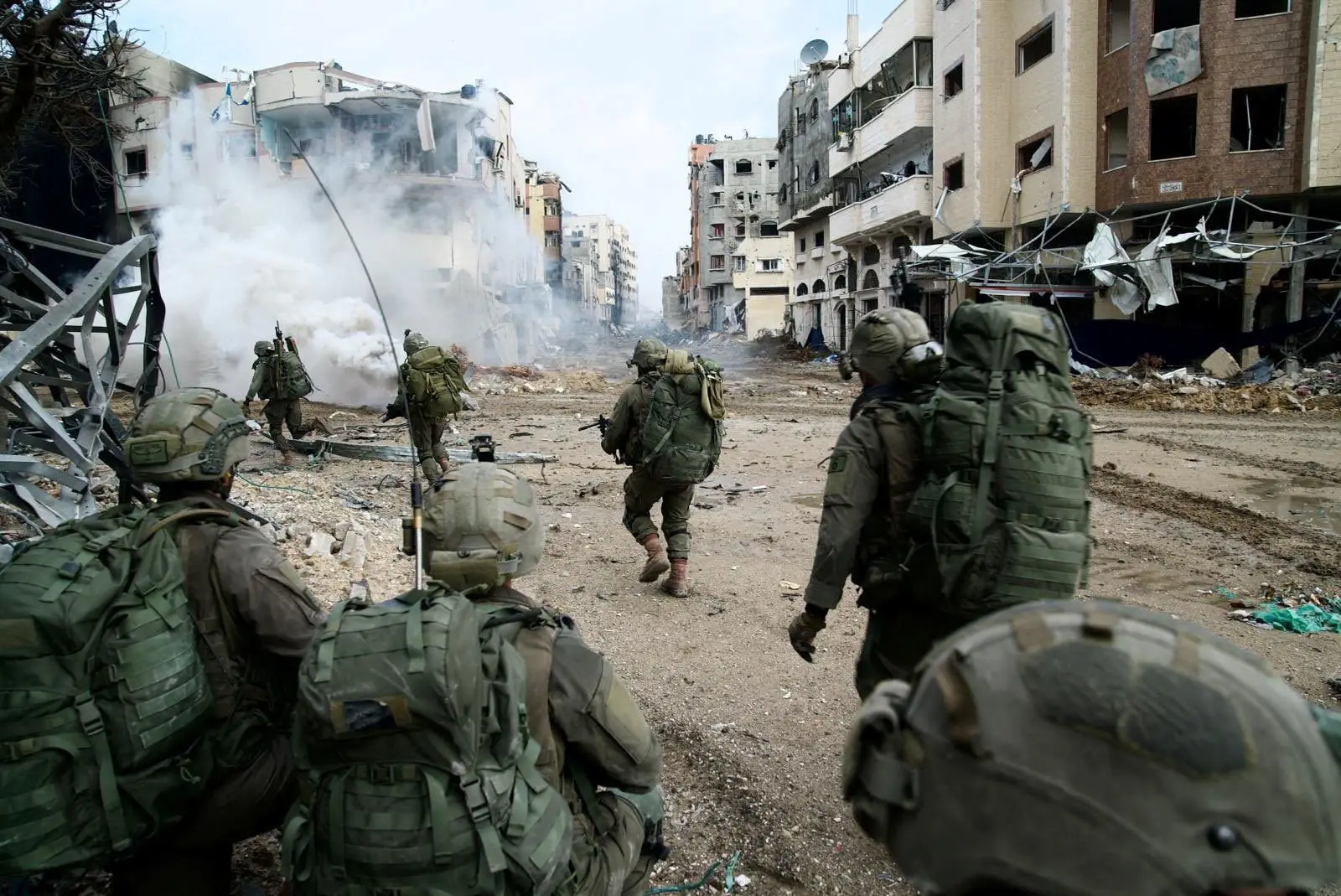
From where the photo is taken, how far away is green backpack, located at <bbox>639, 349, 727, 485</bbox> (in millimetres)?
5707

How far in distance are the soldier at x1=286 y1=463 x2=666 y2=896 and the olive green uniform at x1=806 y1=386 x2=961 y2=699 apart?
113 centimetres

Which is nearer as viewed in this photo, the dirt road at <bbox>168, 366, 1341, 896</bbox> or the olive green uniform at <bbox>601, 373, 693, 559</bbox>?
the dirt road at <bbox>168, 366, 1341, 896</bbox>

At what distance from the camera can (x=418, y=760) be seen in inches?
60.1

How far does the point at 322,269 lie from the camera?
24391mm

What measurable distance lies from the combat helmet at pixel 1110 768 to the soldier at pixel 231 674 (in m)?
1.73

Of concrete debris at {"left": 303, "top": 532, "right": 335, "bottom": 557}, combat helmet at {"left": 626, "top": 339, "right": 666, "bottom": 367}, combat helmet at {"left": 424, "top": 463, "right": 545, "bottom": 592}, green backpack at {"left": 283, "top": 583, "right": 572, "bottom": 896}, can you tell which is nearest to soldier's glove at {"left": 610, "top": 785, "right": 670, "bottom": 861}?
green backpack at {"left": 283, "top": 583, "right": 572, "bottom": 896}

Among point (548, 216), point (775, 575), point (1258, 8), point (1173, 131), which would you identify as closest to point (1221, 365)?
point (1173, 131)

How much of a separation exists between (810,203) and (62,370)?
115 feet

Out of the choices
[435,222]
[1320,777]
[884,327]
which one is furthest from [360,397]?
[1320,777]

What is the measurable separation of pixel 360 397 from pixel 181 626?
2006 cm

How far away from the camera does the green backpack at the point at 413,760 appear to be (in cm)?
149

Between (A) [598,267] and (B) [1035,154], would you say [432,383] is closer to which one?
(B) [1035,154]

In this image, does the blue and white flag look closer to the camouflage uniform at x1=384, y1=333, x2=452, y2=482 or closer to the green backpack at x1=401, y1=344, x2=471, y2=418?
the camouflage uniform at x1=384, y1=333, x2=452, y2=482

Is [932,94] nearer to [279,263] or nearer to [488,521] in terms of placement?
[279,263]
